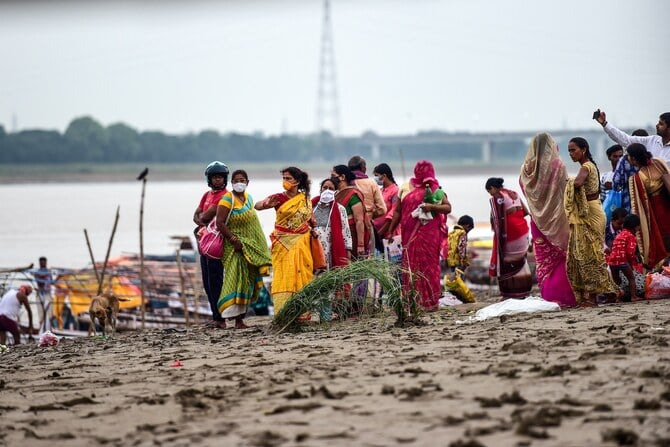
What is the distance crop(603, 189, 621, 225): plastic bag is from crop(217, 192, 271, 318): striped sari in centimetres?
318

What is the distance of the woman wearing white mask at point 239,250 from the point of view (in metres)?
9.55

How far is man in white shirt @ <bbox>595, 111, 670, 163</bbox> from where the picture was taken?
9.58m

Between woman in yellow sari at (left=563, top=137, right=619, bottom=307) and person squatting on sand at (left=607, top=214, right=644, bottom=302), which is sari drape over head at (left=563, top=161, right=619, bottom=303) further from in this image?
person squatting on sand at (left=607, top=214, right=644, bottom=302)

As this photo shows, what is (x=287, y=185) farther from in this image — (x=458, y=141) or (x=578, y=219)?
(x=458, y=141)

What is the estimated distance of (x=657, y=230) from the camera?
9344 mm

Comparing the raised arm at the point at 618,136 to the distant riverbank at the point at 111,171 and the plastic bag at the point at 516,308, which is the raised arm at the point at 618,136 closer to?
the plastic bag at the point at 516,308

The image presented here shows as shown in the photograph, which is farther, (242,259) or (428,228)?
(428,228)

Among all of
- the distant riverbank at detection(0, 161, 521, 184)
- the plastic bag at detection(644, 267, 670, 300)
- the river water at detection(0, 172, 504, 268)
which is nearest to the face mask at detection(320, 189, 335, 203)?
the plastic bag at detection(644, 267, 670, 300)

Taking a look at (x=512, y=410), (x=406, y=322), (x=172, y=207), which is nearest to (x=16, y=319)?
(x=406, y=322)

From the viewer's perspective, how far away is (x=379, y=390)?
5637mm

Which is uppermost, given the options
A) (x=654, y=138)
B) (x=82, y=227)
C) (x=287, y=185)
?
(x=654, y=138)

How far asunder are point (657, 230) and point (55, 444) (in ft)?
18.9

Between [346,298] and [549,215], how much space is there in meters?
1.78

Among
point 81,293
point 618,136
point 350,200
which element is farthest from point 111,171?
point 618,136
